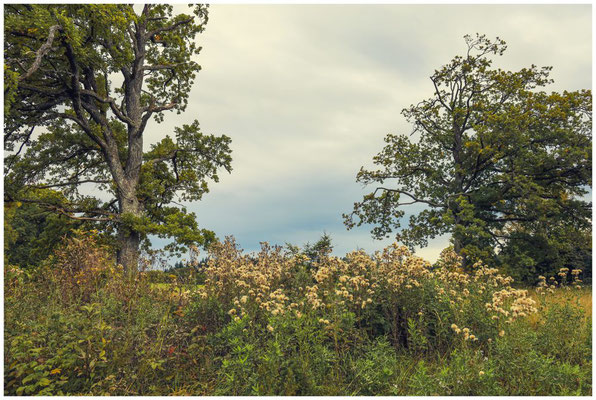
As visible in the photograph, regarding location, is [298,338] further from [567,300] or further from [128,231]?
[128,231]

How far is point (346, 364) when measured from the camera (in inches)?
209

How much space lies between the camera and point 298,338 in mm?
5094

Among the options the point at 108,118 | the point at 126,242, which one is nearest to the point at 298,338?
the point at 126,242

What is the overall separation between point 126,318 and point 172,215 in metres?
10.3

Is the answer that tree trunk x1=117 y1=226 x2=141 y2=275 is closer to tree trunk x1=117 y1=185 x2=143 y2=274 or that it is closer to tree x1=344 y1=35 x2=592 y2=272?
Result: tree trunk x1=117 y1=185 x2=143 y2=274

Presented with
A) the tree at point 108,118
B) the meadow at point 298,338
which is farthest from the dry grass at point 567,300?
the tree at point 108,118

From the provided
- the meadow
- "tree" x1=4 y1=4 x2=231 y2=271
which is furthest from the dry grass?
"tree" x1=4 y1=4 x2=231 y2=271

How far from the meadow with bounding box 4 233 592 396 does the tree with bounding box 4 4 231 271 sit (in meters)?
6.72

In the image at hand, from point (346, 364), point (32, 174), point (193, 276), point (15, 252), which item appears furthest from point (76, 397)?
point (15, 252)

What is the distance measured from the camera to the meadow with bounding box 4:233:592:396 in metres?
4.71

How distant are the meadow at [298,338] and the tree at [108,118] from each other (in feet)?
22.1

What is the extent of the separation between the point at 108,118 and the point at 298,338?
55.3 ft

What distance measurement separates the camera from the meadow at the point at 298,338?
185 inches

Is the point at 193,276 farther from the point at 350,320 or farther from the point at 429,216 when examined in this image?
the point at 429,216
